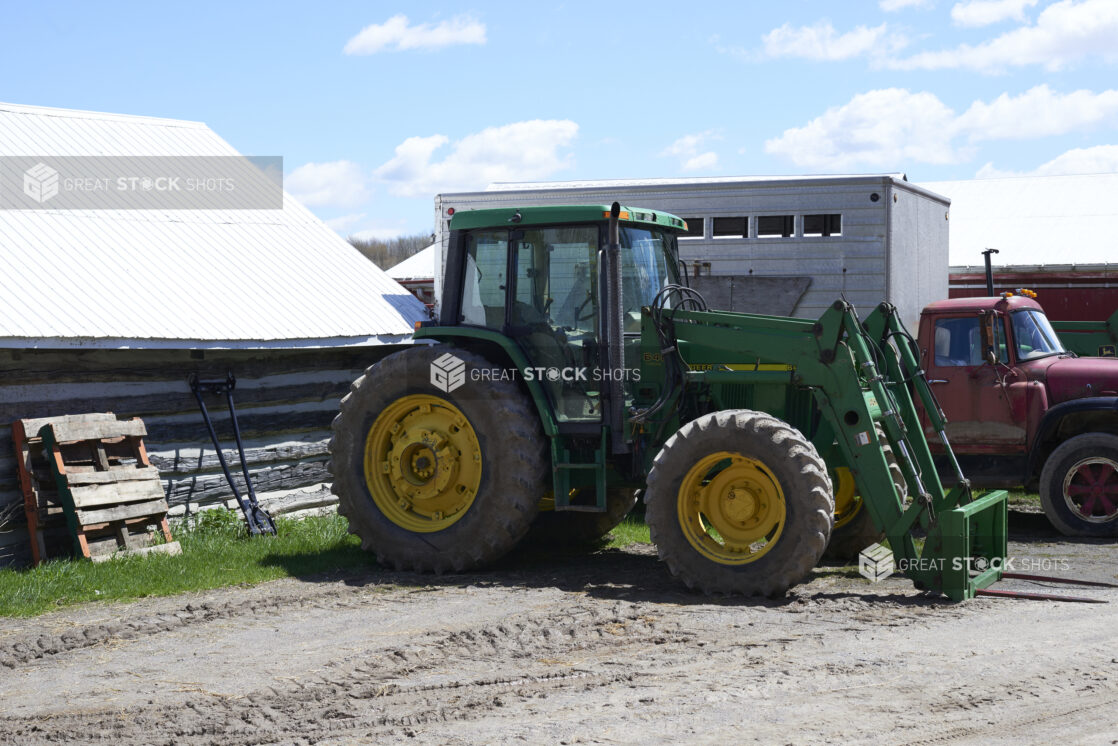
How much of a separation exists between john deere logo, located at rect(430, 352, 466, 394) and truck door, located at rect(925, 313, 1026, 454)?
14.9 feet

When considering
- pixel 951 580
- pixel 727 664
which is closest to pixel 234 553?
pixel 727 664

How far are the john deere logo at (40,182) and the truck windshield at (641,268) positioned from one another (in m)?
6.32

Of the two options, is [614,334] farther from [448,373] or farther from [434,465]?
[434,465]

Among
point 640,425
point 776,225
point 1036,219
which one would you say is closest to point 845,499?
point 640,425

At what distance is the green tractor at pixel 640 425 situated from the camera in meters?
7.80

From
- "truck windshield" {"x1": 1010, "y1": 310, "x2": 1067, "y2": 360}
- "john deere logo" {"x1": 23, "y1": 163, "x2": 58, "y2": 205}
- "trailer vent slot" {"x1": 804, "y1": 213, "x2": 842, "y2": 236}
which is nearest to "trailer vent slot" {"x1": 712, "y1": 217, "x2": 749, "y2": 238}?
"trailer vent slot" {"x1": 804, "y1": 213, "x2": 842, "y2": 236}

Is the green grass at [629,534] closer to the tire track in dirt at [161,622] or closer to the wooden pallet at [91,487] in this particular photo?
the tire track in dirt at [161,622]

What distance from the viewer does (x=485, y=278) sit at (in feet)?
30.2

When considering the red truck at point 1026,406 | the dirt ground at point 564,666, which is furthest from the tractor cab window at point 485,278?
the red truck at point 1026,406

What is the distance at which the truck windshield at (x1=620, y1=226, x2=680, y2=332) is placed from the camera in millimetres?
8883

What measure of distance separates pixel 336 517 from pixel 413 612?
4040 millimetres

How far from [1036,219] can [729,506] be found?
18.9 metres

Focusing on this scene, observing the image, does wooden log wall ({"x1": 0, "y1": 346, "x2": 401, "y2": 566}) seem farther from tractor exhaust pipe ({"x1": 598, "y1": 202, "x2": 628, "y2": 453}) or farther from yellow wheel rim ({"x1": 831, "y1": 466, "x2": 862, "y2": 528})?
yellow wheel rim ({"x1": 831, "y1": 466, "x2": 862, "y2": 528})

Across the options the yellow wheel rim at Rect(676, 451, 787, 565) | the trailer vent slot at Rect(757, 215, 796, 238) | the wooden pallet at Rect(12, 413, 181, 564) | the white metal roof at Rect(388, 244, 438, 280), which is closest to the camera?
the yellow wheel rim at Rect(676, 451, 787, 565)
